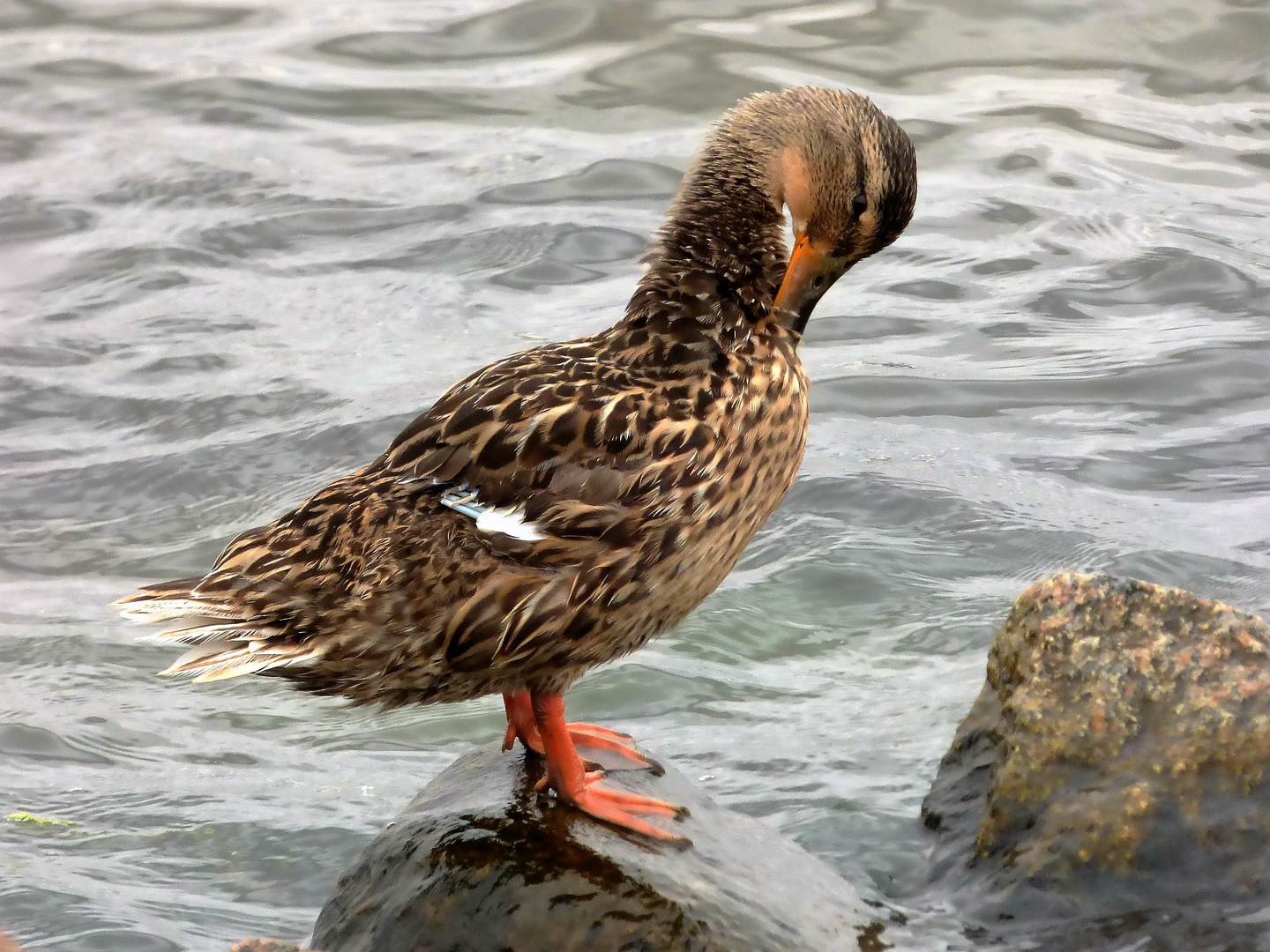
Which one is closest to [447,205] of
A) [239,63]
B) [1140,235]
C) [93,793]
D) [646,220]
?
[646,220]

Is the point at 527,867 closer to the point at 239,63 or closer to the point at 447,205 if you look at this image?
the point at 447,205

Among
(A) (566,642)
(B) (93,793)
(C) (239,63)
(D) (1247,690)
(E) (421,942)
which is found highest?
(C) (239,63)

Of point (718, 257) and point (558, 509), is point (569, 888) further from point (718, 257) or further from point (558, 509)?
point (718, 257)

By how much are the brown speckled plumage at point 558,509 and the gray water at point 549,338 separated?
1203 mm

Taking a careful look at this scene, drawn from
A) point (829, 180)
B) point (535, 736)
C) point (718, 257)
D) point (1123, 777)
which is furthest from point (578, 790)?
point (829, 180)

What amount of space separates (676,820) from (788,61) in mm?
8841

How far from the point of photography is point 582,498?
467cm

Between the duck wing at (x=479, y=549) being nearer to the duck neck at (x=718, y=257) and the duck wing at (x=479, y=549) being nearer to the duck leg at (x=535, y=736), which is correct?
the duck neck at (x=718, y=257)

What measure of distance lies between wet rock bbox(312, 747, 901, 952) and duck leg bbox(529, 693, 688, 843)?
0.05 m

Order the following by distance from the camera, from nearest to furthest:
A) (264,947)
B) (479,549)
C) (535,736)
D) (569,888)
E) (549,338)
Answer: (264,947) < (569,888) < (479,549) < (535,736) < (549,338)

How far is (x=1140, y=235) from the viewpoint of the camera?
10.6 m

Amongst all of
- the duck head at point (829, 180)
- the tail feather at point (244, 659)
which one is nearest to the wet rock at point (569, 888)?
the tail feather at point (244, 659)

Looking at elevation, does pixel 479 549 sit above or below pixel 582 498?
below

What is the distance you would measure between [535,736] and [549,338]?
14.7 ft
